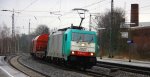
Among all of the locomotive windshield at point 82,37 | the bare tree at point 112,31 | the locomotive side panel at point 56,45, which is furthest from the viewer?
the bare tree at point 112,31

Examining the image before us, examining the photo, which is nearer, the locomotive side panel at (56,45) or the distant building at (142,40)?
the locomotive side panel at (56,45)

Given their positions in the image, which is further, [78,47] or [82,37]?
[82,37]

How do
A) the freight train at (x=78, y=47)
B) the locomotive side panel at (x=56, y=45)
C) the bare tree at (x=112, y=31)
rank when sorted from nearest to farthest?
the freight train at (x=78, y=47), the locomotive side panel at (x=56, y=45), the bare tree at (x=112, y=31)

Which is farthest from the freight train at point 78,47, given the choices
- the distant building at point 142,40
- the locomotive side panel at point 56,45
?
the distant building at point 142,40

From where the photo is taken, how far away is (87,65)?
92.6ft

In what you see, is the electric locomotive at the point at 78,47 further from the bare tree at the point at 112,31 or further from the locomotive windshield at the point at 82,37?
the bare tree at the point at 112,31

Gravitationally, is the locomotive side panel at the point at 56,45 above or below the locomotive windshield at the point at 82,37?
below

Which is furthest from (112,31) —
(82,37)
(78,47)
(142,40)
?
(78,47)

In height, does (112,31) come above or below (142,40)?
above

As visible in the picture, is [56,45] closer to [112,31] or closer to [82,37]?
[82,37]

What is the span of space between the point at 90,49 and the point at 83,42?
2.55ft

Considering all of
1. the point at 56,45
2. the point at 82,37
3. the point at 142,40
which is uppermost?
the point at 82,37

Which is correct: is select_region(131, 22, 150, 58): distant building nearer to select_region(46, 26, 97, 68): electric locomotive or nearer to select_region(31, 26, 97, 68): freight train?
select_region(31, 26, 97, 68): freight train

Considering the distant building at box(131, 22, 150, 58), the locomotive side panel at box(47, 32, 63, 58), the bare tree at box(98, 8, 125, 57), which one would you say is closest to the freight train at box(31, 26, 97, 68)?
the locomotive side panel at box(47, 32, 63, 58)
